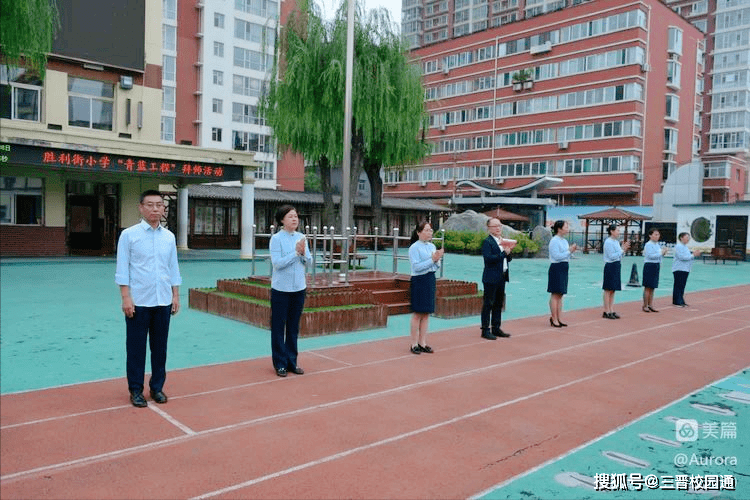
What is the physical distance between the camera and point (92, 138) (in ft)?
58.6

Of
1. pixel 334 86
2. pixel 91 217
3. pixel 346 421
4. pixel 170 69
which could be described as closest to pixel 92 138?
pixel 91 217

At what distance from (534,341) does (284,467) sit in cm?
512

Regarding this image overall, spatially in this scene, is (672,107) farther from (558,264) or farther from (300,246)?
(300,246)

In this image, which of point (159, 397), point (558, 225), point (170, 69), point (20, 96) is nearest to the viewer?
point (159, 397)

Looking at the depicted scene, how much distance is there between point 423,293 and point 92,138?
14.6 metres

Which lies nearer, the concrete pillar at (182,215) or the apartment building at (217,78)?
the concrete pillar at (182,215)

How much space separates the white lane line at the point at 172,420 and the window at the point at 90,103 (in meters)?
18.2

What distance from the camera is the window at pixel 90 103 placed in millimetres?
19969

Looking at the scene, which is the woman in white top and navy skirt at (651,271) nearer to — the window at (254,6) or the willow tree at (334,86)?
the willow tree at (334,86)

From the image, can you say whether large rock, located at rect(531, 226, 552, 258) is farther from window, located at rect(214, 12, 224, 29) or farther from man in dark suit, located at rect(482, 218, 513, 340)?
window, located at rect(214, 12, 224, 29)

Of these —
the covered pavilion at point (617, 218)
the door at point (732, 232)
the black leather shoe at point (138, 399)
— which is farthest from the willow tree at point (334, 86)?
the door at point (732, 232)

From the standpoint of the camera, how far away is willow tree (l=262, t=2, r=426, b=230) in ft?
56.1

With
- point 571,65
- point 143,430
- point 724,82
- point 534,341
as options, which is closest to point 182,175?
point 534,341

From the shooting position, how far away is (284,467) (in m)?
3.68
